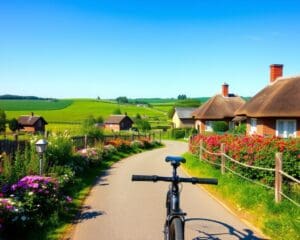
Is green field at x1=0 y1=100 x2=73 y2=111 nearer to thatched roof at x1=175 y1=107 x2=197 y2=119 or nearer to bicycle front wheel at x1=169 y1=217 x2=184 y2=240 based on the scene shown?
thatched roof at x1=175 y1=107 x2=197 y2=119

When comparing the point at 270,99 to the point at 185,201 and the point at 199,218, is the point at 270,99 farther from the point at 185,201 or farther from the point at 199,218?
the point at 199,218

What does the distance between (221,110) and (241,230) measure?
34.7 m

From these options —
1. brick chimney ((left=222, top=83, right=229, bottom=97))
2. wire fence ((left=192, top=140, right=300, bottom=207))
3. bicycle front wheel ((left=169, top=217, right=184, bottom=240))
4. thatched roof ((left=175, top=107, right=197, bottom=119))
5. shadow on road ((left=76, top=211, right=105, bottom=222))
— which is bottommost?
shadow on road ((left=76, top=211, right=105, bottom=222))

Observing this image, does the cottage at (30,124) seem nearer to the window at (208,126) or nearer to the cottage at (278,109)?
the window at (208,126)

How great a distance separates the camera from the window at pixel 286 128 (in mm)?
24484

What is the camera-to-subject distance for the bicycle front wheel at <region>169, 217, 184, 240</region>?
393cm

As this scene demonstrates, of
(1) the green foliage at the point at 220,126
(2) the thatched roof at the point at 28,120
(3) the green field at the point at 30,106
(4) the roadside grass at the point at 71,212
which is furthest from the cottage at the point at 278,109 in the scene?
(3) the green field at the point at 30,106

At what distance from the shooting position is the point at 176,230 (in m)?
4.00

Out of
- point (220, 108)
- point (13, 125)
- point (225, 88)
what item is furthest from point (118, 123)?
point (220, 108)

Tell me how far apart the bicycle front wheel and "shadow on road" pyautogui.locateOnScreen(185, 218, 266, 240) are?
278 centimetres

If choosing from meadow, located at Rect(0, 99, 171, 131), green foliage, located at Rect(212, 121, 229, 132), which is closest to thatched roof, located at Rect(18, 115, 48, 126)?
meadow, located at Rect(0, 99, 171, 131)

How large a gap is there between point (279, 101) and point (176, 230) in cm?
2260

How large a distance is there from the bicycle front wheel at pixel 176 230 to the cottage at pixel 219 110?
36.9m

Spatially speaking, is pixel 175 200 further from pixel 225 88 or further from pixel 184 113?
pixel 184 113
